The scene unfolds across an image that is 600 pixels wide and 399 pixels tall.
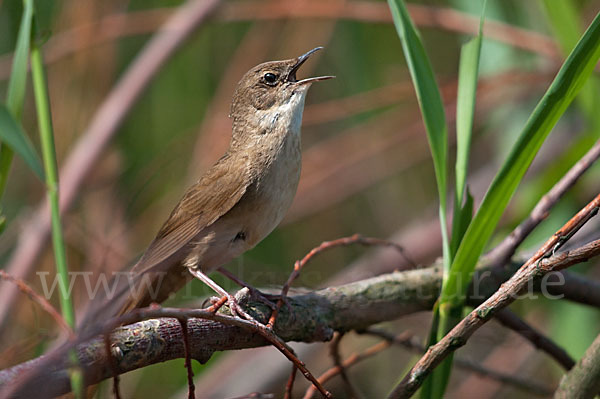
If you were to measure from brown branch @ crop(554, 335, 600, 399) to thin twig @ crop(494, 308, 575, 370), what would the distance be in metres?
0.26

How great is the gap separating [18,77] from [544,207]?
1474 millimetres

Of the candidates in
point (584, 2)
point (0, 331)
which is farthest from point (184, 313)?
point (584, 2)

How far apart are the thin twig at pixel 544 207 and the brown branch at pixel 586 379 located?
39 cm

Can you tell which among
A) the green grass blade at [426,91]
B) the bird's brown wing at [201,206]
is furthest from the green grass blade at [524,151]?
the bird's brown wing at [201,206]

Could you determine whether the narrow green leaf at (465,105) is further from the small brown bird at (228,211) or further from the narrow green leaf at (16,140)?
the narrow green leaf at (16,140)

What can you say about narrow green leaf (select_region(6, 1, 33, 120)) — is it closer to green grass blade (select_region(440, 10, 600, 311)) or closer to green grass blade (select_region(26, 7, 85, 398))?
green grass blade (select_region(26, 7, 85, 398))

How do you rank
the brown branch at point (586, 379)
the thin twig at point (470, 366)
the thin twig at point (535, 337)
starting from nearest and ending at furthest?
the brown branch at point (586, 379)
the thin twig at point (535, 337)
the thin twig at point (470, 366)

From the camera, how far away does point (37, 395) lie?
3.63 feet

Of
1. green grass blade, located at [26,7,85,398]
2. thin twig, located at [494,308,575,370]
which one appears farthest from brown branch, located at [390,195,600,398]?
green grass blade, located at [26,7,85,398]

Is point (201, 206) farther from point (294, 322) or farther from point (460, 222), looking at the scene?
point (460, 222)

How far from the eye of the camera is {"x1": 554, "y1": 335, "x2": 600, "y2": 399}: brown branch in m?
1.65

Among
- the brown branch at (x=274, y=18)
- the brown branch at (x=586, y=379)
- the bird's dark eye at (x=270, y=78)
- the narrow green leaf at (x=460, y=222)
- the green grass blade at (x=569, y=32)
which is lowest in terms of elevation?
the brown branch at (x=586, y=379)

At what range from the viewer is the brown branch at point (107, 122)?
2719 mm

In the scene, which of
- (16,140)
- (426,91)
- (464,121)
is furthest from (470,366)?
(16,140)
